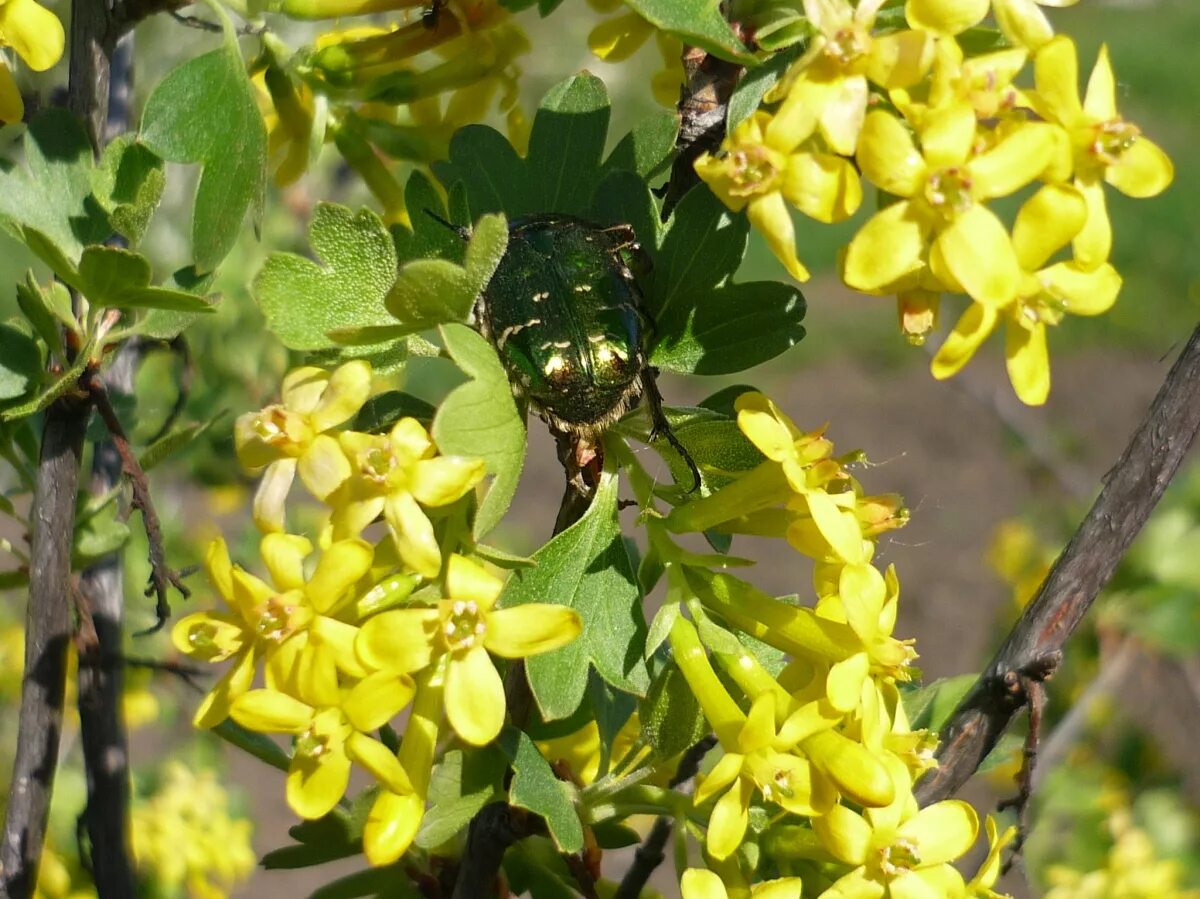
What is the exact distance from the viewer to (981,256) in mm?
753

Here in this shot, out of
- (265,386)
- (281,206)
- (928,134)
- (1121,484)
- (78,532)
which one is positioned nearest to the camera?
(928,134)

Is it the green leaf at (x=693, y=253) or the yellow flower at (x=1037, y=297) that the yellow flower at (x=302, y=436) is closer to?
the green leaf at (x=693, y=253)

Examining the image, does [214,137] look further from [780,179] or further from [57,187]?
[780,179]

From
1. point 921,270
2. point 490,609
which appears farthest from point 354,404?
point 921,270

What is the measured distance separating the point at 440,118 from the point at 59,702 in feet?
1.92

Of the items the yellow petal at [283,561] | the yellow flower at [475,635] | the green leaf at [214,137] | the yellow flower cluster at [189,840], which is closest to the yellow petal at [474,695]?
the yellow flower at [475,635]

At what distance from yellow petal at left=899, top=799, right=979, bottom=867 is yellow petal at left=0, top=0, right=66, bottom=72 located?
0.76 m

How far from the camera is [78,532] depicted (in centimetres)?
112

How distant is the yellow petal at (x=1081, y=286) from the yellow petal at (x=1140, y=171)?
54 millimetres

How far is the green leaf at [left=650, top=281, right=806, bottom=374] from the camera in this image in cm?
91

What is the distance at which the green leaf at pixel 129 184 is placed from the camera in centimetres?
86

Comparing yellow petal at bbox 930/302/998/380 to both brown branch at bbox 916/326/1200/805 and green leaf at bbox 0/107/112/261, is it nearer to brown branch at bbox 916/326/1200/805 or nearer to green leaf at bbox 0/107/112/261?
brown branch at bbox 916/326/1200/805

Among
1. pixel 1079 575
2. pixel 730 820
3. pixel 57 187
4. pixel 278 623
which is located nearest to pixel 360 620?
pixel 278 623

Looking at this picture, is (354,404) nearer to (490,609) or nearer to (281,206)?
(490,609)
